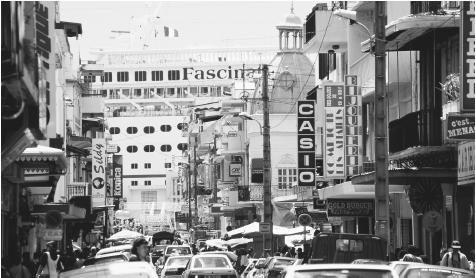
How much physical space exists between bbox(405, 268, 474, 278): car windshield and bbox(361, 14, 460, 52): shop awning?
13937 millimetres

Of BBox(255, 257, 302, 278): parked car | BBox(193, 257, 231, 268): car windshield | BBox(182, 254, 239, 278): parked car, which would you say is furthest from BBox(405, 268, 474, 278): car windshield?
BBox(193, 257, 231, 268): car windshield

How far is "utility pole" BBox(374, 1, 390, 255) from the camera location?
30.9 metres

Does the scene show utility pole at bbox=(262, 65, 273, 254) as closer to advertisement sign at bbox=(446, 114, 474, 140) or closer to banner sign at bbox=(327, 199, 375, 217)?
banner sign at bbox=(327, 199, 375, 217)

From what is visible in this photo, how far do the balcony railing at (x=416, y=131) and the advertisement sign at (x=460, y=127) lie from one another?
7078 millimetres

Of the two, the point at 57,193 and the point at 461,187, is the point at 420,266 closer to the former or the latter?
the point at 461,187

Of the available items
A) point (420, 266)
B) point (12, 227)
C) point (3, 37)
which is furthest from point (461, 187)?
point (3, 37)

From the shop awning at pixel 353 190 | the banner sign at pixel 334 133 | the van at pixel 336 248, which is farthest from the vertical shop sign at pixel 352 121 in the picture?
the van at pixel 336 248

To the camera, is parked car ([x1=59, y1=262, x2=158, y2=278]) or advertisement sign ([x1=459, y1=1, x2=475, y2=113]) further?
advertisement sign ([x1=459, y1=1, x2=475, y2=113])

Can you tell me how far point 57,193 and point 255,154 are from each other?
2285 cm

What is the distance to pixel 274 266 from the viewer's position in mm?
34594

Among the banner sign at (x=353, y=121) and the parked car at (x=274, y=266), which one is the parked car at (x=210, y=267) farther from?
the banner sign at (x=353, y=121)

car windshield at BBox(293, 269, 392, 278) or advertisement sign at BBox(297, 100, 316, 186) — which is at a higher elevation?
advertisement sign at BBox(297, 100, 316, 186)

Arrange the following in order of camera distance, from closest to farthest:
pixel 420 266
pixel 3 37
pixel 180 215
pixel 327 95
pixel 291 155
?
1. pixel 3 37
2. pixel 420 266
3. pixel 327 95
4. pixel 291 155
5. pixel 180 215

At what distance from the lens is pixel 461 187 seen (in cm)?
3578
